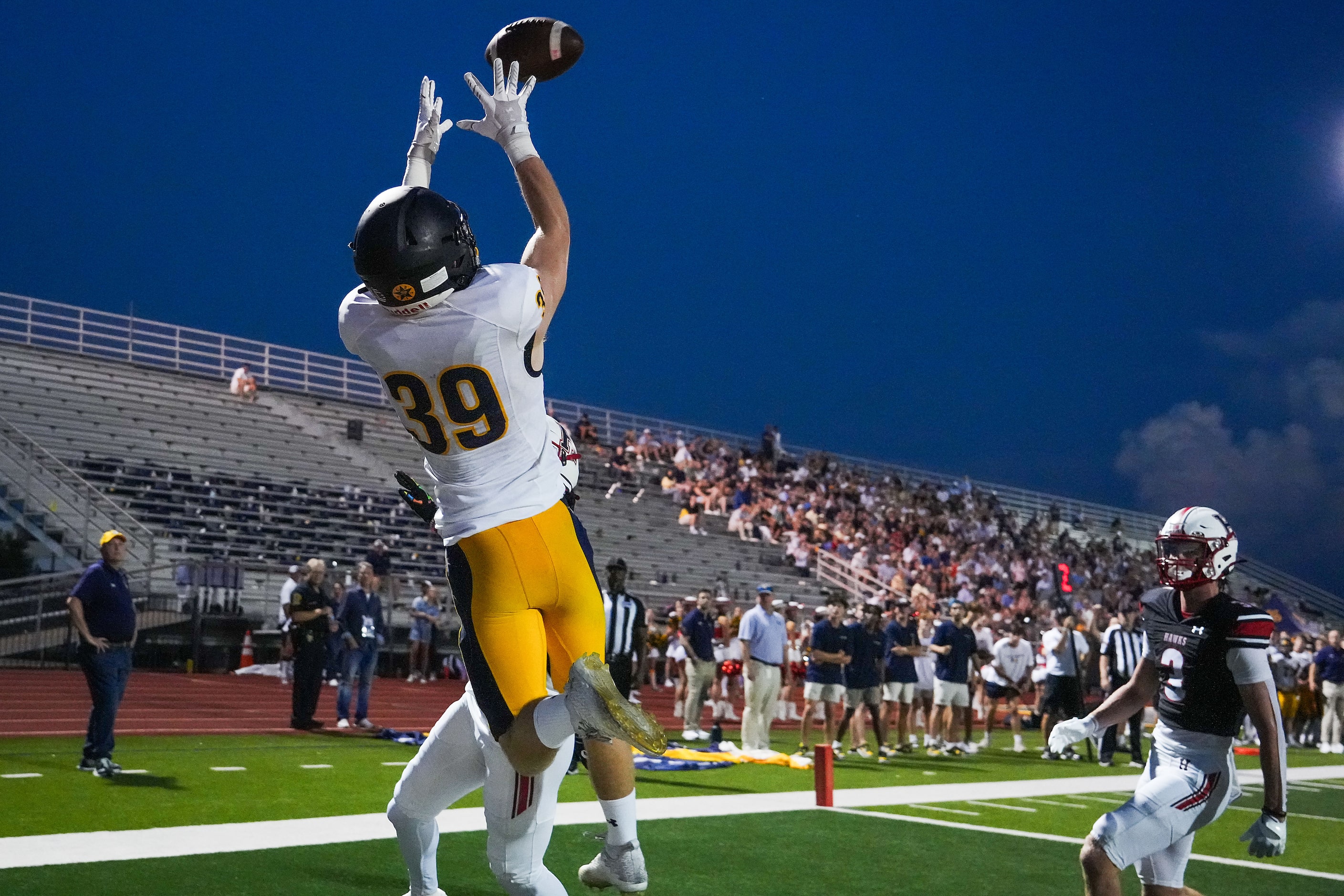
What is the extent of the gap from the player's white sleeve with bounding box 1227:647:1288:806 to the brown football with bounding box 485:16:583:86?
9.88 ft

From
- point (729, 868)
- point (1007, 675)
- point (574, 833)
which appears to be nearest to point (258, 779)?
point (574, 833)

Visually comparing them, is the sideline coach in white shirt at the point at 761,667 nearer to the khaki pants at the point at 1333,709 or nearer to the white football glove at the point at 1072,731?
the white football glove at the point at 1072,731

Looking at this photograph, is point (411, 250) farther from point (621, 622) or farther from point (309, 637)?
point (309, 637)

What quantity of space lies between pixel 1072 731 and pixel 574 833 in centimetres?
398

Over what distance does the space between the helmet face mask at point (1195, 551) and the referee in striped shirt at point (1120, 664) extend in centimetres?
1025

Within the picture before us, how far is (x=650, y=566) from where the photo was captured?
26766 mm

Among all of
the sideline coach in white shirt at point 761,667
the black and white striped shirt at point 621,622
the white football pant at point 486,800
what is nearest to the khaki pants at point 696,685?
the sideline coach in white shirt at point 761,667

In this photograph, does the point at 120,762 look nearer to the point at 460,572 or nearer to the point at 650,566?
the point at 460,572

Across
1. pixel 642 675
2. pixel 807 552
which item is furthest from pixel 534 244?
pixel 807 552

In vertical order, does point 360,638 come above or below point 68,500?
below

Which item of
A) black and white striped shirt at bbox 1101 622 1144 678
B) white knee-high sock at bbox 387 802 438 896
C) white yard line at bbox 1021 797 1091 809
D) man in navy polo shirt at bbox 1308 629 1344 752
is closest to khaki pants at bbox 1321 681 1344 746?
man in navy polo shirt at bbox 1308 629 1344 752

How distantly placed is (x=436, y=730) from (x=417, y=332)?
52.0 inches

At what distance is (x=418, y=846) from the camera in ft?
13.9

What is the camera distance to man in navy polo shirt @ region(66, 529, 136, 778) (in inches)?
377
